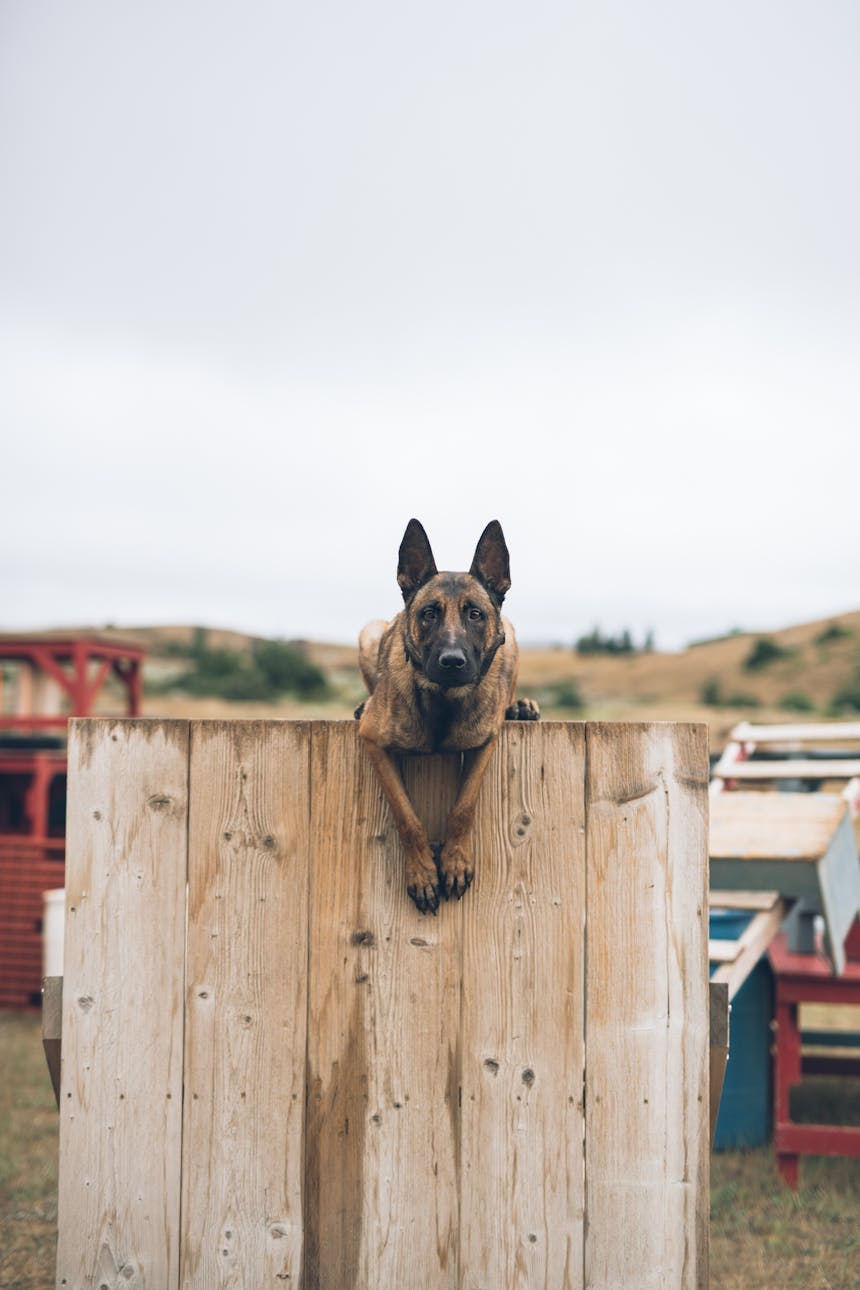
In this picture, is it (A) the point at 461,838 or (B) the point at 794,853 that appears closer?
(A) the point at 461,838

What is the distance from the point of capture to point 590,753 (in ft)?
9.78

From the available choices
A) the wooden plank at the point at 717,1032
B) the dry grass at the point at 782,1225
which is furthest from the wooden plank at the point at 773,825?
the wooden plank at the point at 717,1032

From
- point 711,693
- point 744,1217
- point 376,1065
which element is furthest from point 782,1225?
point 711,693

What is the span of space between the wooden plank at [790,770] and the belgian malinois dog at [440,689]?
363cm

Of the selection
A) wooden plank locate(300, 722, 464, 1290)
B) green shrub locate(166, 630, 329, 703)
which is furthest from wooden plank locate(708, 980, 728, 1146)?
green shrub locate(166, 630, 329, 703)

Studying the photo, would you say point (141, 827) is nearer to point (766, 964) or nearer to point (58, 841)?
point (766, 964)

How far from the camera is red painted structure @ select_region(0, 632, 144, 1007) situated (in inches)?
407

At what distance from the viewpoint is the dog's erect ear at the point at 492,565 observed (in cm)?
331

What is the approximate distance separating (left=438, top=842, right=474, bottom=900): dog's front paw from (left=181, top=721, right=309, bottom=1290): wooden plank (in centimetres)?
37

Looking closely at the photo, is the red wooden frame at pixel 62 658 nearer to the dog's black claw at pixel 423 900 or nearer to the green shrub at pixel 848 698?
the dog's black claw at pixel 423 900

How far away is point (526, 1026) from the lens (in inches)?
115

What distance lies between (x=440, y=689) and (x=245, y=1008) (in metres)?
0.96

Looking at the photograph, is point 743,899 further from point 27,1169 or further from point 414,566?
point 27,1169

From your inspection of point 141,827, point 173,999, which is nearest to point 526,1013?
point 173,999
